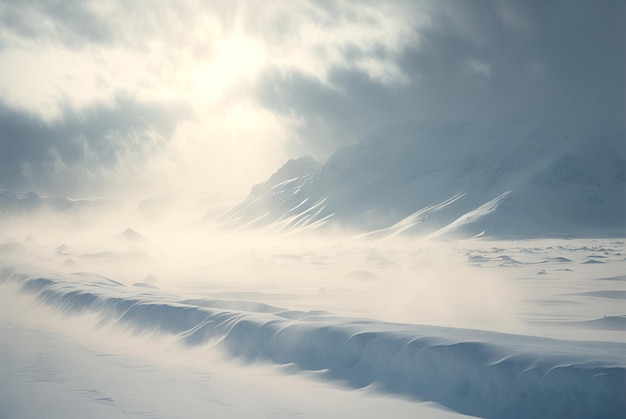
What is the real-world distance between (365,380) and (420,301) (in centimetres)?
1364

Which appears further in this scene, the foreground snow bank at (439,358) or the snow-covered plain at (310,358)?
the snow-covered plain at (310,358)

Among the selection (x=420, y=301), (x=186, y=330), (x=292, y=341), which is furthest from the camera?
(x=420, y=301)

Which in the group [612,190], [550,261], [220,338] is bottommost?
[220,338]

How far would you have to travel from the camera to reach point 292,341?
48.4 ft

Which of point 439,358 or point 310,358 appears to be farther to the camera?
point 310,358

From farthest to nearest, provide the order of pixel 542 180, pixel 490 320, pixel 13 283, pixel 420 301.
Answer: pixel 542 180 < pixel 13 283 < pixel 420 301 < pixel 490 320

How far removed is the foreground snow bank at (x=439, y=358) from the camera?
10234 millimetres

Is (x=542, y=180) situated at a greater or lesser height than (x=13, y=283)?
greater

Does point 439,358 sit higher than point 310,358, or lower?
higher

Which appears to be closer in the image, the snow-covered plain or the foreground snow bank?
the foreground snow bank

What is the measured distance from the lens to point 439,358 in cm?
1211

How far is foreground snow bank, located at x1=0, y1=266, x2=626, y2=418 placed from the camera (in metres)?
10.2

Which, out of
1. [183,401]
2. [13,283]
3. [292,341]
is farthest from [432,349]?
[13,283]

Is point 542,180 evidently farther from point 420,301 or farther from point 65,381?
point 65,381
